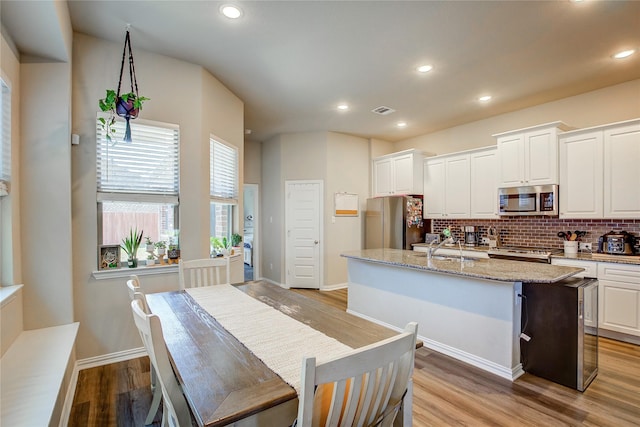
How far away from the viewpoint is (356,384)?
912mm

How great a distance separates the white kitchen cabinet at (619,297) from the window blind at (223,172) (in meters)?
4.28

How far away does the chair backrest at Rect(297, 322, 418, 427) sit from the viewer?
32.3 inches

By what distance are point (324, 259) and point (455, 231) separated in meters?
2.35

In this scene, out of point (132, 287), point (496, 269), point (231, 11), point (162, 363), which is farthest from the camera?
point (496, 269)

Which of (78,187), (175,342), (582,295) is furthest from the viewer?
(78,187)

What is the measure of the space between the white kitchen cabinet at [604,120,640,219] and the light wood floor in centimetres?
160

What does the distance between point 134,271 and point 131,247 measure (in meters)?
0.23

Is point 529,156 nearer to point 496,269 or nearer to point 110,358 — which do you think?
point 496,269

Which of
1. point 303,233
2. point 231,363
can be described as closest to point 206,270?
point 231,363

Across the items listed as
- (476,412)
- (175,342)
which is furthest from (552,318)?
(175,342)

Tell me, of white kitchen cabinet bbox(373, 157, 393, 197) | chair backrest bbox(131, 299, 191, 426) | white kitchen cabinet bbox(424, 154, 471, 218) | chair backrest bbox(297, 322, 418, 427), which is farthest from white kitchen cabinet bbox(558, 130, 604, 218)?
chair backrest bbox(131, 299, 191, 426)

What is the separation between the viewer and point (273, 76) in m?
A: 3.38

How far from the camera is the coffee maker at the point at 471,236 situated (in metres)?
4.89

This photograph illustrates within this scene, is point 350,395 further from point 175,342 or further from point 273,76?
point 273,76
